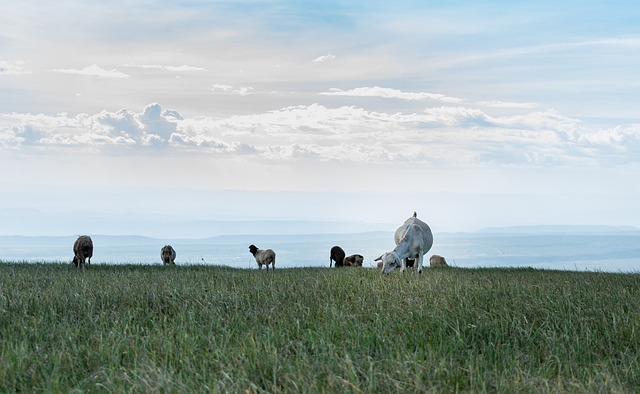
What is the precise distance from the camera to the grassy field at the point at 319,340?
6621mm

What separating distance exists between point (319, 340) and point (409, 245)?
43.7ft

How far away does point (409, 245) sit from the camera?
21.3 meters

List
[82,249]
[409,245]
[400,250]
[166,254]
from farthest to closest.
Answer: [166,254] < [82,249] < [409,245] < [400,250]

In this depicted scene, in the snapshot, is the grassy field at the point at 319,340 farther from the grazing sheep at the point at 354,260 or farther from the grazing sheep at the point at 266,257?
the grazing sheep at the point at 354,260

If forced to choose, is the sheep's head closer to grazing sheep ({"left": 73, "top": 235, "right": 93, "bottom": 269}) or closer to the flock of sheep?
the flock of sheep

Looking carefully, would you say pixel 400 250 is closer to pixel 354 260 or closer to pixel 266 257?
pixel 266 257

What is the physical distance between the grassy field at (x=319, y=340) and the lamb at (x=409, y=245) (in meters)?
6.65

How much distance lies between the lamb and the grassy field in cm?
665

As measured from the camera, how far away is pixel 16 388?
682 cm

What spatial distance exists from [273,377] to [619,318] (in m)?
5.56

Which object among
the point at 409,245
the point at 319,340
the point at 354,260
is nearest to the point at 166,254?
the point at 354,260

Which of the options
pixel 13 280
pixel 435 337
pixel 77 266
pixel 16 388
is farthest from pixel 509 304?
pixel 77 266

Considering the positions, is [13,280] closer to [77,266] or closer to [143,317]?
[143,317]

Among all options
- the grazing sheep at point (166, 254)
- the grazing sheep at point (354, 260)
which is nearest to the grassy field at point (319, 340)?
the grazing sheep at point (166, 254)
